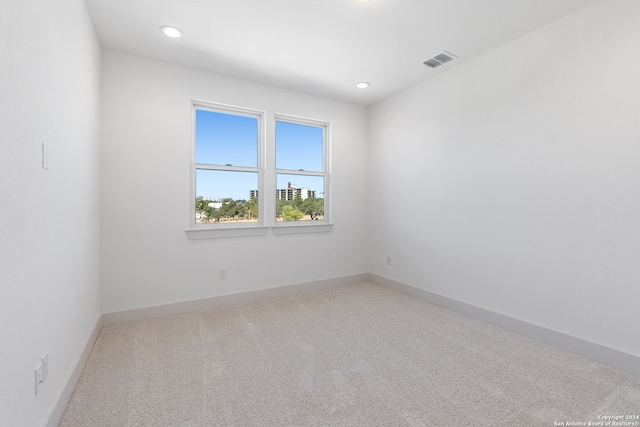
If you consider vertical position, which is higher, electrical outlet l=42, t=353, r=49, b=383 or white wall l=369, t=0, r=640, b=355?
white wall l=369, t=0, r=640, b=355

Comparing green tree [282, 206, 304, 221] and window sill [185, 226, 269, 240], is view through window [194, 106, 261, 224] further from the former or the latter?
green tree [282, 206, 304, 221]

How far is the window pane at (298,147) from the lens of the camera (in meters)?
3.83

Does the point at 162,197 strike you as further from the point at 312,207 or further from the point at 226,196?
the point at 312,207

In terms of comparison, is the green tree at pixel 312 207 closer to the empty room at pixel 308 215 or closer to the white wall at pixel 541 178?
the empty room at pixel 308 215

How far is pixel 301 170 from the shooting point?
396 centimetres

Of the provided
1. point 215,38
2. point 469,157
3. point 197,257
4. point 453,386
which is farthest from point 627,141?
point 197,257

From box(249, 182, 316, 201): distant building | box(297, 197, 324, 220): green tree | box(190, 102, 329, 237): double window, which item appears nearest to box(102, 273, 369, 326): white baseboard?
box(190, 102, 329, 237): double window

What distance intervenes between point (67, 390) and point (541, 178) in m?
3.68

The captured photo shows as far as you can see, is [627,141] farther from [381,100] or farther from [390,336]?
[381,100]

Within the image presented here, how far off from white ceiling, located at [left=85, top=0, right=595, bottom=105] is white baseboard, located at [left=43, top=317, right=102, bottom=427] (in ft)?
8.42

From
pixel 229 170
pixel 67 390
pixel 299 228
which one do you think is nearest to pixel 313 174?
pixel 299 228

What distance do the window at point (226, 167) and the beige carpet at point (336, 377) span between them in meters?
1.20

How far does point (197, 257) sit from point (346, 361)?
1954 millimetres

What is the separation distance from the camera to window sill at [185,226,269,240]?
3.18 meters
